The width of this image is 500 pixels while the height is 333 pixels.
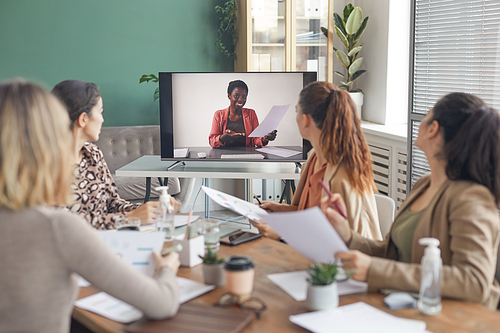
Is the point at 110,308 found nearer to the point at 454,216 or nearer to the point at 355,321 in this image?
the point at 355,321

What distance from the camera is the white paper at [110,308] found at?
3.68 feet

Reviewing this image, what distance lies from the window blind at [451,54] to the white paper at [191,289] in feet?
5.95

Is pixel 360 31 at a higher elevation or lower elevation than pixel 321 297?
higher

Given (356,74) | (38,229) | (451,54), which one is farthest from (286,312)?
(356,74)

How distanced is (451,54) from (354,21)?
5.90 feet

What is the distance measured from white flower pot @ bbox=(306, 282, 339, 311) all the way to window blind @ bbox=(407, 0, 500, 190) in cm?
170

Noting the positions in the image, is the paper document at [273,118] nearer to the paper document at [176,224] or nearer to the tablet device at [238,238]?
the paper document at [176,224]

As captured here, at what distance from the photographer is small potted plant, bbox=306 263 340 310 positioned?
110cm

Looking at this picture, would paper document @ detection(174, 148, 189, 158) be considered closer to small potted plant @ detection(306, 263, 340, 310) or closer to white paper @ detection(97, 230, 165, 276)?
white paper @ detection(97, 230, 165, 276)

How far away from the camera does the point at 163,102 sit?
130 inches

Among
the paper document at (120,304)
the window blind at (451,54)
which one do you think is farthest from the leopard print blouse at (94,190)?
the window blind at (451,54)

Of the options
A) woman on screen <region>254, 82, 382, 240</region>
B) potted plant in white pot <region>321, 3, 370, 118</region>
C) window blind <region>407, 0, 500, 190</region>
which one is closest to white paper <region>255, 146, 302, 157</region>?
window blind <region>407, 0, 500, 190</region>

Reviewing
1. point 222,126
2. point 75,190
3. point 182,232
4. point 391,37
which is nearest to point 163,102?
point 222,126

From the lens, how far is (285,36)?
4379 millimetres
